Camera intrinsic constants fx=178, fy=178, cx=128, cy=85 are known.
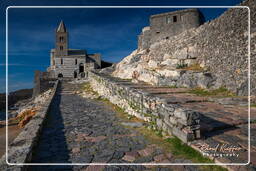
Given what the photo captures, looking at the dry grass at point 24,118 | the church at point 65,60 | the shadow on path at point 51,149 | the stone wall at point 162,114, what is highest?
the church at point 65,60

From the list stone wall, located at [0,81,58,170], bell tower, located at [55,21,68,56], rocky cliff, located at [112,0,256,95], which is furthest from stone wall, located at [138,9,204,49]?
bell tower, located at [55,21,68,56]

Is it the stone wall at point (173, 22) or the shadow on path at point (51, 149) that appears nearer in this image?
the shadow on path at point (51, 149)

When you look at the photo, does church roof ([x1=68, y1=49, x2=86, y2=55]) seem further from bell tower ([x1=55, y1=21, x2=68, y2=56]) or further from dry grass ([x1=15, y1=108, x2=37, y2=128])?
dry grass ([x1=15, y1=108, x2=37, y2=128])

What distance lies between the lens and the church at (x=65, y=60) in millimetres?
44531

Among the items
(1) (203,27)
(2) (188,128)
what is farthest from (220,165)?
(1) (203,27)

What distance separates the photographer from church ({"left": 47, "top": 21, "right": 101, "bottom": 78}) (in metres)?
44.5

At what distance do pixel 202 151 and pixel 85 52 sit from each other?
48.3m

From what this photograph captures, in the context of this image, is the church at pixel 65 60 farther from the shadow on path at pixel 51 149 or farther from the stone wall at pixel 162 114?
the shadow on path at pixel 51 149

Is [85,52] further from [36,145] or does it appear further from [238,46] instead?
[36,145]

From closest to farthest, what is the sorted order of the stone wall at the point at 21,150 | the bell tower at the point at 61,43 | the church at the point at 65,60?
the stone wall at the point at 21,150
the church at the point at 65,60
the bell tower at the point at 61,43

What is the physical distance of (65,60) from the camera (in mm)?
44812

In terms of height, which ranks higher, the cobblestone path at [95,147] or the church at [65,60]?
the church at [65,60]

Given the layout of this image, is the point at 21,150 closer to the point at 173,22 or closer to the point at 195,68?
the point at 195,68

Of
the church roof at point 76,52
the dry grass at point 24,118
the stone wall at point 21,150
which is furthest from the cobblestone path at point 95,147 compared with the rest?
the church roof at point 76,52
